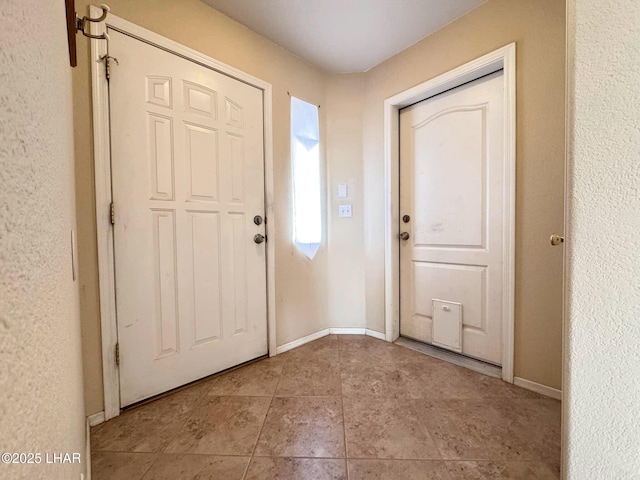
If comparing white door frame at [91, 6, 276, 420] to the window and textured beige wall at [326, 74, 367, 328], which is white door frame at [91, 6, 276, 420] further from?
textured beige wall at [326, 74, 367, 328]

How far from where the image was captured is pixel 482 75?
65.9 inches

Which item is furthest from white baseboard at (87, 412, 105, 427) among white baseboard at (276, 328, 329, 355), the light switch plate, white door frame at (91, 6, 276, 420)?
the light switch plate

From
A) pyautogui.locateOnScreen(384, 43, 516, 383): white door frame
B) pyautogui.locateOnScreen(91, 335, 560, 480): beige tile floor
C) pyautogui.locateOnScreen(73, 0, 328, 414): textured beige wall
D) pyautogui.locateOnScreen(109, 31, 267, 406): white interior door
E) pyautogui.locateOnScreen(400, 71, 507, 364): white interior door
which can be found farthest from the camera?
pyautogui.locateOnScreen(400, 71, 507, 364): white interior door

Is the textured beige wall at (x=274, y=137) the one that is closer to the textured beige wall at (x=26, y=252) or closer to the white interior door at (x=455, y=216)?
the white interior door at (x=455, y=216)

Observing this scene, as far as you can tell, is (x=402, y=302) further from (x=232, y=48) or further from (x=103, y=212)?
(x=232, y=48)

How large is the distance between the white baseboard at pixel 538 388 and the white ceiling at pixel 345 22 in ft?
7.23

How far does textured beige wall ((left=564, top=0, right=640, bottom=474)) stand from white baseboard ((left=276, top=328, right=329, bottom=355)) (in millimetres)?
1607

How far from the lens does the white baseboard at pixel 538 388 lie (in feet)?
4.52

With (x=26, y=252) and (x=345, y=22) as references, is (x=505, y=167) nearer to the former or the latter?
(x=345, y=22)

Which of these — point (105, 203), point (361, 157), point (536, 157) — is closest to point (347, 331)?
point (361, 157)

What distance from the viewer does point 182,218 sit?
151 cm

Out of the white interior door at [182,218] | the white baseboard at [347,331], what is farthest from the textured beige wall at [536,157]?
the white interior door at [182,218]

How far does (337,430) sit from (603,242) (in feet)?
3.82

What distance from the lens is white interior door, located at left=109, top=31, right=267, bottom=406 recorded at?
1.33 m
